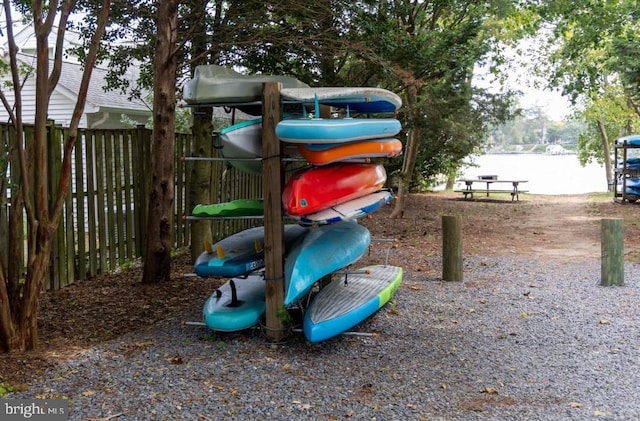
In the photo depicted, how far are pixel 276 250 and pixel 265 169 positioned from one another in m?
0.70

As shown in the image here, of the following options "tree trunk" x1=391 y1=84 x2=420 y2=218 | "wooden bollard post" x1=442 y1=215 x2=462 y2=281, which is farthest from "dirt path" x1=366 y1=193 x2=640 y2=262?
"wooden bollard post" x1=442 y1=215 x2=462 y2=281

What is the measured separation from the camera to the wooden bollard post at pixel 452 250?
7.87 m

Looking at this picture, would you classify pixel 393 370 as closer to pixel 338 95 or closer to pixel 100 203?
pixel 338 95

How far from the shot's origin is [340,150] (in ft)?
17.8

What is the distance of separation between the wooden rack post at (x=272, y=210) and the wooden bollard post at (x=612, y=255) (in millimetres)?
4526

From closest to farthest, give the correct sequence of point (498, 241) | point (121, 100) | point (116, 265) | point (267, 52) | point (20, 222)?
point (20, 222) → point (116, 265) → point (267, 52) → point (498, 241) → point (121, 100)

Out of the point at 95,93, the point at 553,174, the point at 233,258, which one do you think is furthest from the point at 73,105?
the point at 553,174

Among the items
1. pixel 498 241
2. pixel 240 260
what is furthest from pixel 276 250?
pixel 498 241

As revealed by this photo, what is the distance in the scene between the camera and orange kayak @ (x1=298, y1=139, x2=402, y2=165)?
5215mm

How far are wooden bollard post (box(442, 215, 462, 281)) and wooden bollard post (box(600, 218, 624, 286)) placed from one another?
1.76 m

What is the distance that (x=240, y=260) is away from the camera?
5.50m

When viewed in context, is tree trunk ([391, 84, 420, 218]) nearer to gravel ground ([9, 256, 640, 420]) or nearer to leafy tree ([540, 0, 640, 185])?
leafy tree ([540, 0, 640, 185])

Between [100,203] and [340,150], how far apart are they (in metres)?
3.49

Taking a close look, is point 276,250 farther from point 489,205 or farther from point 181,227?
point 489,205
